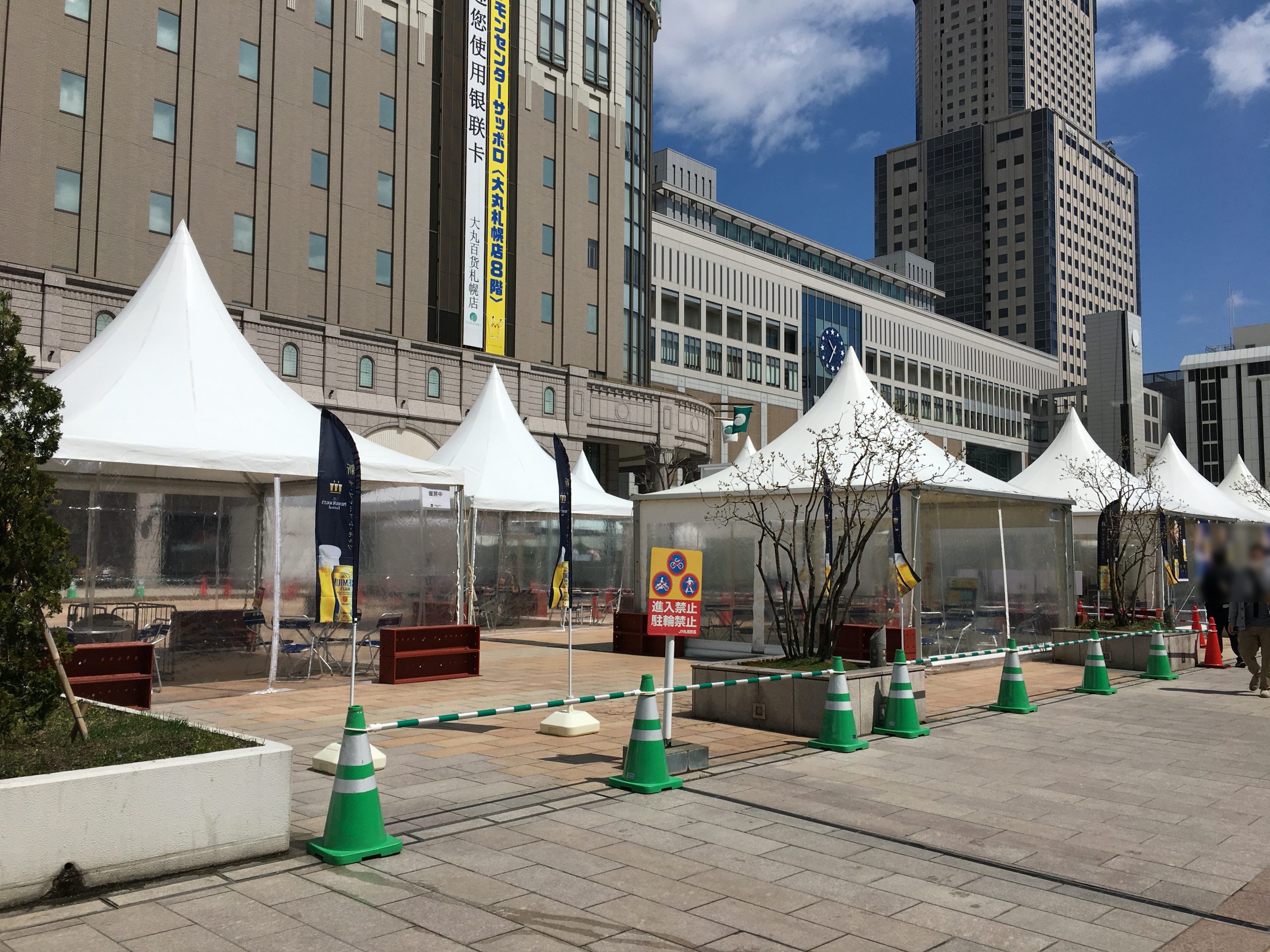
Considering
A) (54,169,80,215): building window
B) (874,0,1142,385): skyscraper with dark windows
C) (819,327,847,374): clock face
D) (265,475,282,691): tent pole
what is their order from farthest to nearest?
(874,0,1142,385): skyscraper with dark windows < (819,327,847,374): clock face < (54,169,80,215): building window < (265,475,282,691): tent pole

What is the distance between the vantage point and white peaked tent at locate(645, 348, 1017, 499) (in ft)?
56.6

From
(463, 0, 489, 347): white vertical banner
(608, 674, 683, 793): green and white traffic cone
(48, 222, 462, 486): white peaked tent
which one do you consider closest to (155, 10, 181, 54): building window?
(463, 0, 489, 347): white vertical banner

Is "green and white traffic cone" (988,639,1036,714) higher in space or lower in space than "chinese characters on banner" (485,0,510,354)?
lower

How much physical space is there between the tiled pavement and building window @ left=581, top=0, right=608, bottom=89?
40875 millimetres

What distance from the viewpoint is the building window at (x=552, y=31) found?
43.4 meters

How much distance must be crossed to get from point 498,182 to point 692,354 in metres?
27.4

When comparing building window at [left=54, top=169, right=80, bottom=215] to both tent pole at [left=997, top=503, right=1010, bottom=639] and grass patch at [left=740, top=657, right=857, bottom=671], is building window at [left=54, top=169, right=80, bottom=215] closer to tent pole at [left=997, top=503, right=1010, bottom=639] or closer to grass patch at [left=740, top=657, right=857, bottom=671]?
tent pole at [left=997, top=503, right=1010, bottom=639]

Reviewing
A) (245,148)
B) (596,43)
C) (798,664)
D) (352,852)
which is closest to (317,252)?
(245,148)

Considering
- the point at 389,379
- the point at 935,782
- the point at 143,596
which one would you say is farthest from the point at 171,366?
the point at 389,379

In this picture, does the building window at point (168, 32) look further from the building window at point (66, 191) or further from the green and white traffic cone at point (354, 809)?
the green and white traffic cone at point (354, 809)

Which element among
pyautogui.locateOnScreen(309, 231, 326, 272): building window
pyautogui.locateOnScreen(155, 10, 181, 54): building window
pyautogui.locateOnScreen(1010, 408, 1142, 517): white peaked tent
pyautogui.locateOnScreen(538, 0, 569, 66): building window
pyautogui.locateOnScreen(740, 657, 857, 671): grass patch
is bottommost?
pyautogui.locateOnScreen(740, 657, 857, 671): grass patch

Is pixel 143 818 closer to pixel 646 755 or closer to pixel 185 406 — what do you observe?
pixel 646 755

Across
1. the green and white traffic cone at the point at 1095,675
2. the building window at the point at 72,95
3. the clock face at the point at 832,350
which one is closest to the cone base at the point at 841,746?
the green and white traffic cone at the point at 1095,675

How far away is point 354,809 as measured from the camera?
5918mm
